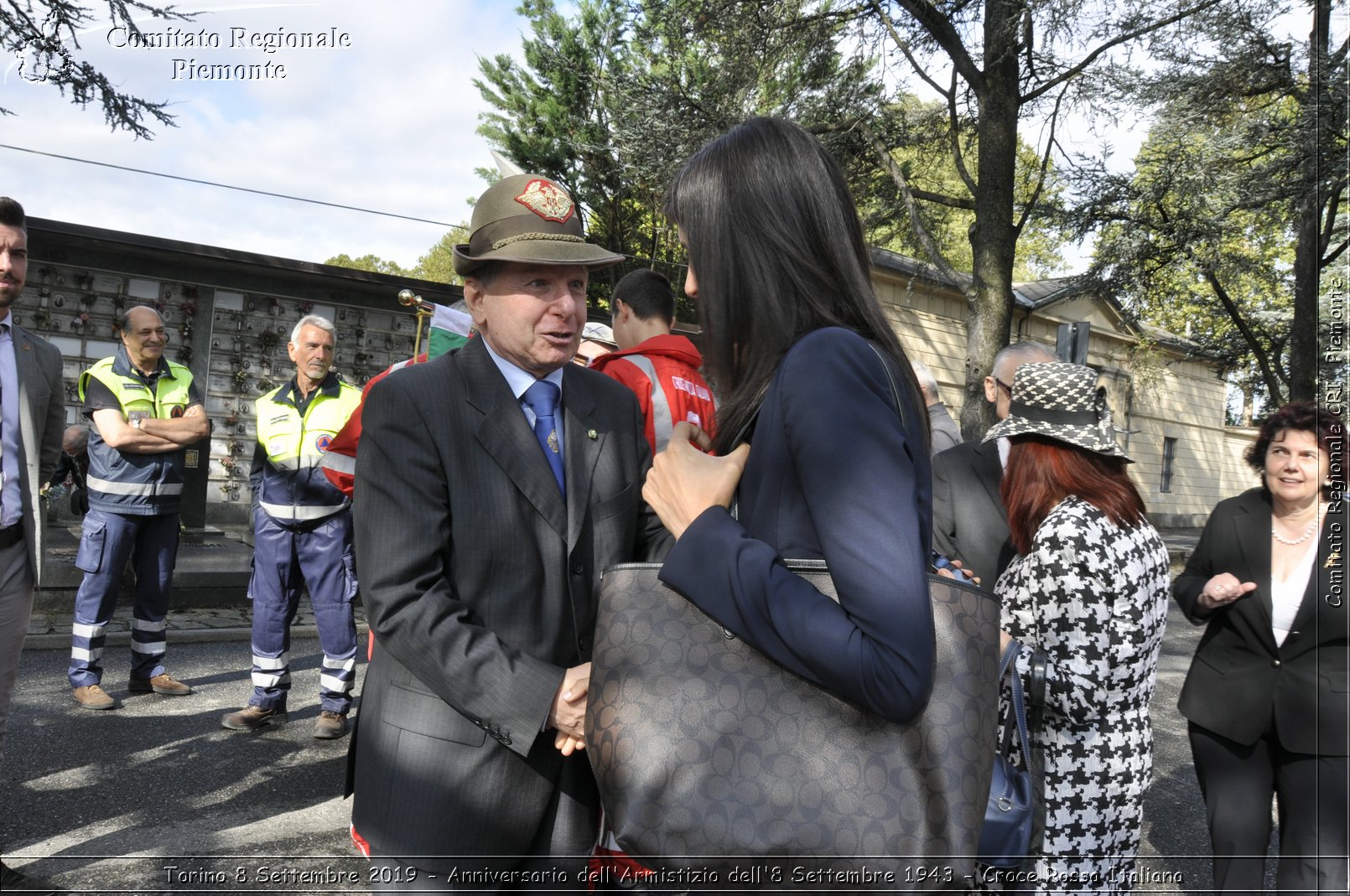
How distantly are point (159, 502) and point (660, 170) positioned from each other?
1010 centimetres

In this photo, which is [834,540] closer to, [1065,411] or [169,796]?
[1065,411]

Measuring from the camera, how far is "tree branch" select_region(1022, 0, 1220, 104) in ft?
39.9

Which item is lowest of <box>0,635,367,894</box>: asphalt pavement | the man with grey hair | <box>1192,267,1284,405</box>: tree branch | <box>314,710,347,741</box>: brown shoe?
<box>0,635,367,894</box>: asphalt pavement

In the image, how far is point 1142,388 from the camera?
30719mm

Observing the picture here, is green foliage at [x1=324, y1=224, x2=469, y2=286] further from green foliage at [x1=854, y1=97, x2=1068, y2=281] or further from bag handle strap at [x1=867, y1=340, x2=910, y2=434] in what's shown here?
bag handle strap at [x1=867, y1=340, x2=910, y2=434]

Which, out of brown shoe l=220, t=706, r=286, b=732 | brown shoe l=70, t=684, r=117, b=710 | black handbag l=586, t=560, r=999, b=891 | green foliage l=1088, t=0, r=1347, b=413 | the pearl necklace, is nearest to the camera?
black handbag l=586, t=560, r=999, b=891

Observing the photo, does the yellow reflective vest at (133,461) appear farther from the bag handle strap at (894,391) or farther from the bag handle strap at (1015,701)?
the bag handle strap at (894,391)

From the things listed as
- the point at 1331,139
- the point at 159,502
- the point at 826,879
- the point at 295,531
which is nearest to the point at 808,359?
the point at 826,879

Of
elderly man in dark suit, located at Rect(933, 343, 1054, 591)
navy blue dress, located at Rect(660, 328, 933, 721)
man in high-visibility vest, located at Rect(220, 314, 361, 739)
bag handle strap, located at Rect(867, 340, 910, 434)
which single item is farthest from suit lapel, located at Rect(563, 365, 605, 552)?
man in high-visibility vest, located at Rect(220, 314, 361, 739)

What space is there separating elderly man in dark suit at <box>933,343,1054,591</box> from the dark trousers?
3.28 ft

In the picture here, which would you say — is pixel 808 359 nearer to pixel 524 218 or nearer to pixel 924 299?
pixel 524 218

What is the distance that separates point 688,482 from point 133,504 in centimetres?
599

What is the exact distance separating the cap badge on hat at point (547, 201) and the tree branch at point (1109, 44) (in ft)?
42.3

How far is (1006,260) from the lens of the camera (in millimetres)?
13375
